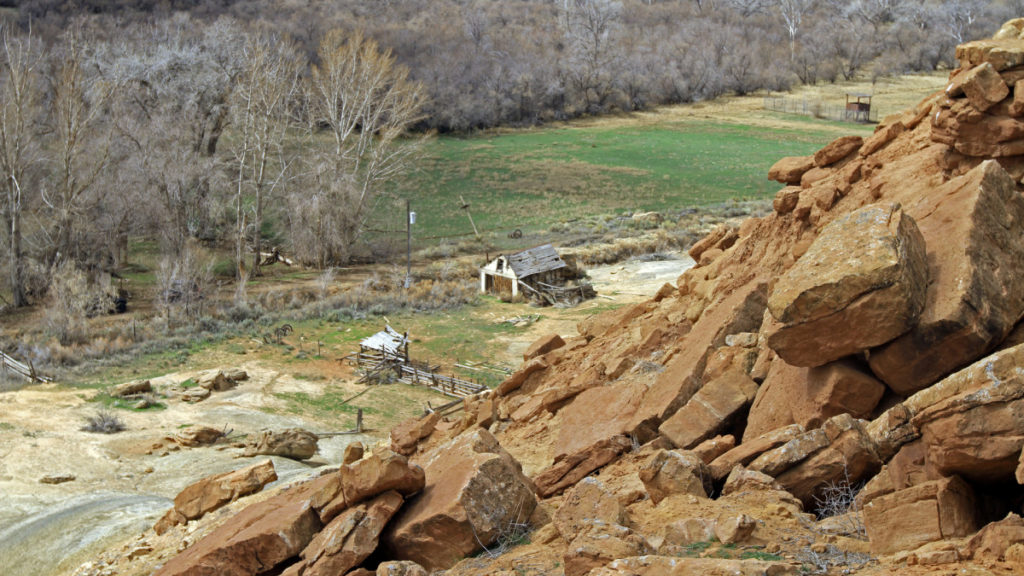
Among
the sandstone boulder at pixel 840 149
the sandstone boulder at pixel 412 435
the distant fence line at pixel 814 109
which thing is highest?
the sandstone boulder at pixel 840 149

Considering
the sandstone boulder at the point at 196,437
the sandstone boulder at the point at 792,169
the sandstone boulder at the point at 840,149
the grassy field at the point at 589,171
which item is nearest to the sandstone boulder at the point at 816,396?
the sandstone boulder at the point at 840,149

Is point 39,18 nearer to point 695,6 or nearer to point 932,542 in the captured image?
point 695,6

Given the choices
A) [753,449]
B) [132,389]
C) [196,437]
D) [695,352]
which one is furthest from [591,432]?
[132,389]

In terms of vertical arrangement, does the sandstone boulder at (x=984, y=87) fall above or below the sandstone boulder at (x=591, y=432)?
above

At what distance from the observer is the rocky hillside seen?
7266 millimetres

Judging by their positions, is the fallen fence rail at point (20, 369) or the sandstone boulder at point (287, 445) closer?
the sandstone boulder at point (287, 445)

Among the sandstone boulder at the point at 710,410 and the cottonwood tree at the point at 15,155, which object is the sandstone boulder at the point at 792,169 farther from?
the cottonwood tree at the point at 15,155

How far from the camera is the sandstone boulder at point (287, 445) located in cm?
1989

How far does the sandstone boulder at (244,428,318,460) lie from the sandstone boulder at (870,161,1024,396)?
1352 centimetres

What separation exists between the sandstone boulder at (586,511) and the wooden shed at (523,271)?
31672 mm

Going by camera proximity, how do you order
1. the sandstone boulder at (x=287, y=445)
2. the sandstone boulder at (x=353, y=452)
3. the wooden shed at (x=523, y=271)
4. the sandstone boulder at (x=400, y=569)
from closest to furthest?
the sandstone boulder at (x=400, y=569), the sandstone boulder at (x=353, y=452), the sandstone boulder at (x=287, y=445), the wooden shed at (x=523, y=271)

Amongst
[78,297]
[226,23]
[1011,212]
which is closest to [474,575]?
[1011,212]

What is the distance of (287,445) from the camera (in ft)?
65.5

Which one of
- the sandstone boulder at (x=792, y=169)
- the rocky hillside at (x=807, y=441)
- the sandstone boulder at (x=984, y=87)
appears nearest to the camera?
the rocky hillside at (x=807, y=441)
